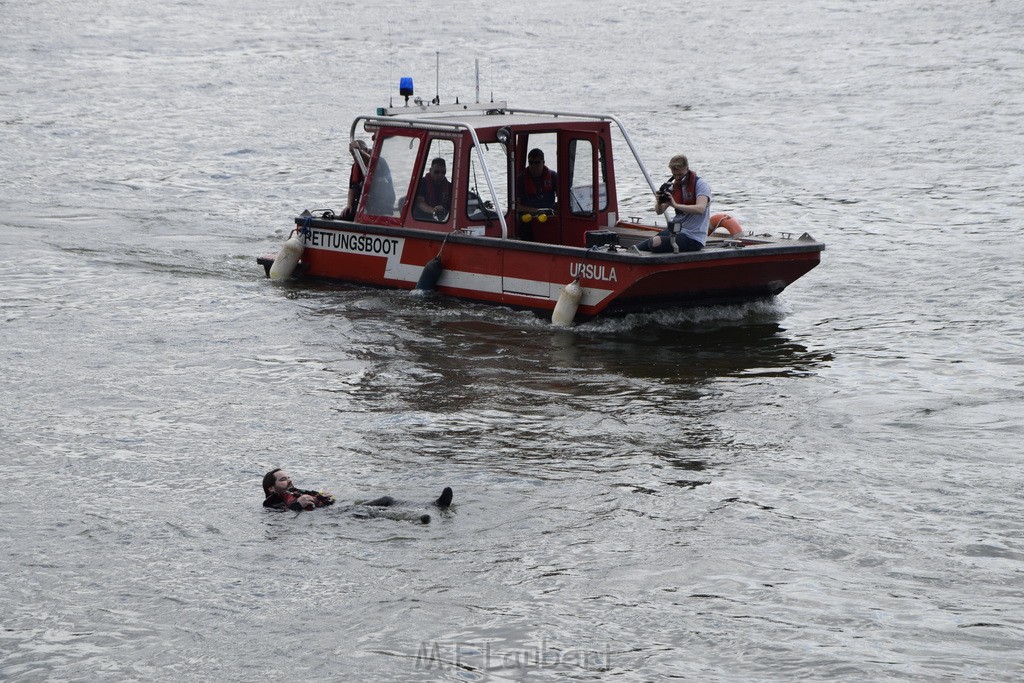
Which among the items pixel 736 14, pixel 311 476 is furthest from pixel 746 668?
pixel 736 14

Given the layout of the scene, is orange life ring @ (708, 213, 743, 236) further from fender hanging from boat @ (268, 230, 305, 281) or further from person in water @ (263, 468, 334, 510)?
person in water @ (263, 468, 334, 510)

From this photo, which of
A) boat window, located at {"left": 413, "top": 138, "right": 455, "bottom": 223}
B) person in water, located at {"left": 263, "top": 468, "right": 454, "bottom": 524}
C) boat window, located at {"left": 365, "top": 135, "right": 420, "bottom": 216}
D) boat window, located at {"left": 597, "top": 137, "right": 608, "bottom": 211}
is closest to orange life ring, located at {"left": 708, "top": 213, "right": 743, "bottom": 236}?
boat window, located at {"left": 597, "top": 137, "right": 608, "bottom": 211}

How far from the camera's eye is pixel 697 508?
8.94 meters

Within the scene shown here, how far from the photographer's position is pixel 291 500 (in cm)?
894

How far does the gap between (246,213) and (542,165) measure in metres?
7.46


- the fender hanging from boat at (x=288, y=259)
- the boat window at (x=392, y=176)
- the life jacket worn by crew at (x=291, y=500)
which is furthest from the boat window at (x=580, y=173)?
the life jacket worn by crew at (x=291, y=500)

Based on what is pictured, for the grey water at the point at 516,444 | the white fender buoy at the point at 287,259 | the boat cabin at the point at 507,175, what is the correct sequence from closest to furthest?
1. the grey water at the point at 516,444
2. the boat cabin at the point at 507,175
3. the white fender buoy at the point at 287,259

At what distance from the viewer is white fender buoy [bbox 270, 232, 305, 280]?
16156mm

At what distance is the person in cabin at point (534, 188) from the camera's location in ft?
48.8

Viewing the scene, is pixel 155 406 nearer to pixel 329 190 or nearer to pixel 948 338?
pixel 948 338

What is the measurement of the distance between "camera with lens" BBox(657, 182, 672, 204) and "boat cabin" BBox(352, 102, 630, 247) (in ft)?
5.17

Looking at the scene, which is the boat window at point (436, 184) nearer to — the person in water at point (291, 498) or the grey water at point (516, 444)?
the grey water at point (516, 444)

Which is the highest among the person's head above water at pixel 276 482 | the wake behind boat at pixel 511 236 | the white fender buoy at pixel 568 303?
the wake behind boat at pixel 511 236

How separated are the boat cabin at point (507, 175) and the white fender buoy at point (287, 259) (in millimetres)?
1305
